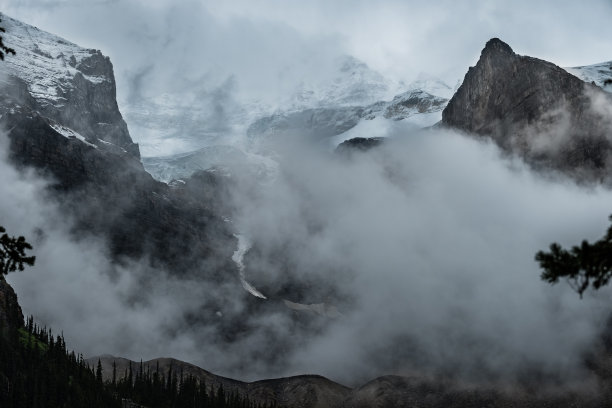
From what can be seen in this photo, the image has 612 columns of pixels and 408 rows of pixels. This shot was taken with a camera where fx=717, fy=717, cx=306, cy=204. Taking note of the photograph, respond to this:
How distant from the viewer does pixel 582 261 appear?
2256 centimetres

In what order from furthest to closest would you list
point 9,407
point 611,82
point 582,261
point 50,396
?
point 50,396
point 9,407
point 611,82
point 582,261

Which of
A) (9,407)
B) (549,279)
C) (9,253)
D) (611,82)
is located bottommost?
(549,279)

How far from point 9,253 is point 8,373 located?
19016 cm

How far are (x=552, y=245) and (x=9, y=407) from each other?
590 ft

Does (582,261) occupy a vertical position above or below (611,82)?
below

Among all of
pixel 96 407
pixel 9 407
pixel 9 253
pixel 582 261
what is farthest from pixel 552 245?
pixel 96 407

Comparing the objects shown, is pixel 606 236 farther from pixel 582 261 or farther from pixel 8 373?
pixel 8 373

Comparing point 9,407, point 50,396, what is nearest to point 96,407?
point 50,396

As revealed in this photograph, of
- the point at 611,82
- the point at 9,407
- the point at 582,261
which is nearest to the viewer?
the point at 582,261

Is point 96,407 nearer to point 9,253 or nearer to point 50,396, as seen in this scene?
point 50,396

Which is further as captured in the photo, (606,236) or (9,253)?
(9,253)

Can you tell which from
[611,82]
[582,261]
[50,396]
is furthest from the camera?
[50,396]

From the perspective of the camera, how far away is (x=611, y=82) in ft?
86.5

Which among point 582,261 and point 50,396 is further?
point 50,396
